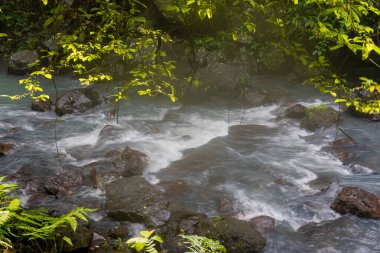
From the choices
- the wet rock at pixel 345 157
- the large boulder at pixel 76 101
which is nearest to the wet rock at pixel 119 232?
the wet rock at pixel 345 157

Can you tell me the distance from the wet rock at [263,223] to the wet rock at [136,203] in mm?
1616

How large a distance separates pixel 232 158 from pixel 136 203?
3637 millimetres

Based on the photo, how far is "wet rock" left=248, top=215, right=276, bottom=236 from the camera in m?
5.98

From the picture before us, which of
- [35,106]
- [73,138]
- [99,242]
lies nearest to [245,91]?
[73,138]

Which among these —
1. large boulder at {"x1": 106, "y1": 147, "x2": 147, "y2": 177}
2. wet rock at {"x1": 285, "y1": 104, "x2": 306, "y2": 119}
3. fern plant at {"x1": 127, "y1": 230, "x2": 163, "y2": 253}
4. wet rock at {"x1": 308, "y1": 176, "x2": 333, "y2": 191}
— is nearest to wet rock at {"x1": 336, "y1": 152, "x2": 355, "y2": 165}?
wet rock at {"x1": 308, "y1": 176, "x2": 333, "y2": 191}

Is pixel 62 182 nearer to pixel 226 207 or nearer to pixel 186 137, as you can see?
pixel 226 207

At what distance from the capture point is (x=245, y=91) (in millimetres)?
13859

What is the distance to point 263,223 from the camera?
6.14 meters

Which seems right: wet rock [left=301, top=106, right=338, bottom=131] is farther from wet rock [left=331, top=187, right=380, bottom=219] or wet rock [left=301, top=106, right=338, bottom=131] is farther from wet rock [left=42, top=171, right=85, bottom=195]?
wet rock [left=42, top=171, right=85, bottom=195]

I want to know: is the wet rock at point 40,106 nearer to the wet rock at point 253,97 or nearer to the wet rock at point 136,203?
the wet rock at point 136,203

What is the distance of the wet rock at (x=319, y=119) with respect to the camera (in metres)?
10.8

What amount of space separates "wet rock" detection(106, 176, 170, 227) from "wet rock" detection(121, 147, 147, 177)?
1112 mm

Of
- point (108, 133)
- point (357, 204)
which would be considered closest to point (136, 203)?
point (357, 204)

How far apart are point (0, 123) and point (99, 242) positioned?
312 inches
